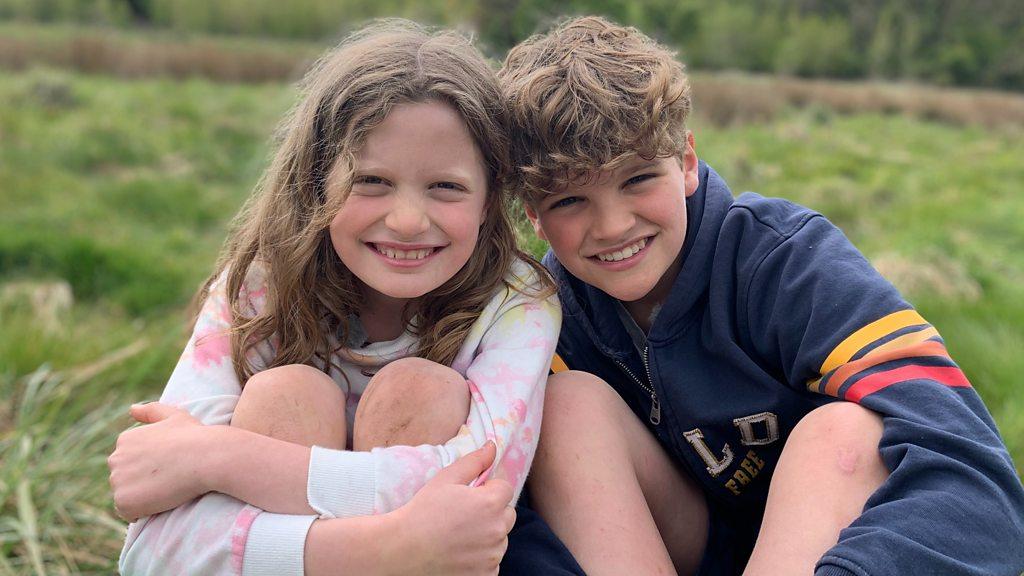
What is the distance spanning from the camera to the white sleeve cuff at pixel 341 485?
54.4 inches

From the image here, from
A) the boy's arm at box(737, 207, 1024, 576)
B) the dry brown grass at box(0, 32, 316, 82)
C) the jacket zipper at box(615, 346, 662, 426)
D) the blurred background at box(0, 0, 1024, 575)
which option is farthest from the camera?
the dry brown grass at box(0, 32, 316, 82)

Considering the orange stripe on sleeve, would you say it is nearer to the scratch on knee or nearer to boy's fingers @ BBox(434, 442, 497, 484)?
the scratch on knee

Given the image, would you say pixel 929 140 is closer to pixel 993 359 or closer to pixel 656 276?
pixel 993 359

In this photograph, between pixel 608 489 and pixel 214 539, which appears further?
pixel 608 489

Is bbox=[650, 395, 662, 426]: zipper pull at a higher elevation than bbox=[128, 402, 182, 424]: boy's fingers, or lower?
lower

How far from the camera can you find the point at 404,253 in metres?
1.63

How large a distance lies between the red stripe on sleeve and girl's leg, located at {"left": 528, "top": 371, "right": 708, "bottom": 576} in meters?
Result: 0.40

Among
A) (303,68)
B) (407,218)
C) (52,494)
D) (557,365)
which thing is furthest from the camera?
(303,68)

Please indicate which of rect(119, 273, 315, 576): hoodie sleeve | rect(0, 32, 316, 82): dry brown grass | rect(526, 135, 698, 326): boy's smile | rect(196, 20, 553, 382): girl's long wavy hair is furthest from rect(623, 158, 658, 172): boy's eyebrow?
rect(0, 32, 316, 82): dry brown grass

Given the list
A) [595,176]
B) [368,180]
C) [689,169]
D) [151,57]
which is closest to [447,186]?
[368,180]

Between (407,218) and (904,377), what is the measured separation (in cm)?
81

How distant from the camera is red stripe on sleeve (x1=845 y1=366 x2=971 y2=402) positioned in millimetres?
1415

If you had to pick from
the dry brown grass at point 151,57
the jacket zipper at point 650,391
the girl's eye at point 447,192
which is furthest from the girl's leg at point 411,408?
the dry brown grass at point 151,57

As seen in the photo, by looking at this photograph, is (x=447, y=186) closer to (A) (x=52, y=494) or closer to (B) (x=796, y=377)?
(B) (x=796, y=377)
